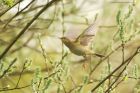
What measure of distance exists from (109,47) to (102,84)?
1.38 feet

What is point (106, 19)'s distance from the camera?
5.59 meters

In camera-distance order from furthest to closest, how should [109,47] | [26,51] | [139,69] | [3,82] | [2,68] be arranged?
1. [26,51]
2. [3,82]
3. [109,47]
4. [139,69]
5. [2,68]

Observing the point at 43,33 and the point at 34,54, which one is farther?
the point at 34,54

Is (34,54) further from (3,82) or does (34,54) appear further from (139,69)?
(139,69)

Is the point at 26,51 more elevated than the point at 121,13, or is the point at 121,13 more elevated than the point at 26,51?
the point at 121,13

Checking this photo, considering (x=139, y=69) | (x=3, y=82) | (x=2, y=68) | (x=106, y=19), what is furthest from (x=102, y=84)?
(x=106, y=19)

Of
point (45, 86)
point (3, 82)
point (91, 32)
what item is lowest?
point (3, 82)

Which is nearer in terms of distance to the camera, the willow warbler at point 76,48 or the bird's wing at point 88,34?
the bird's wing at point 88,34

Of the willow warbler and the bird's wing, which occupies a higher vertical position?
the bird's wing

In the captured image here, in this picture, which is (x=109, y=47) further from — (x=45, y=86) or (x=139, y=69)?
(x=45, y=86)

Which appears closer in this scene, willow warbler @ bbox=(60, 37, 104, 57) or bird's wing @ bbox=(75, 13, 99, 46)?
bird's wing @ bbox=(75, 13, 99, 46)

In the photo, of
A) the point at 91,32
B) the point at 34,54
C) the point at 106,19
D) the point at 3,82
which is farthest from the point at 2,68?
the point at 106,19

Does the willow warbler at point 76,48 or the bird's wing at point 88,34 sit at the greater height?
the bird's wing at point 88,34

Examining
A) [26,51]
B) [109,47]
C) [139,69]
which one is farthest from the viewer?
[26,51]
